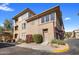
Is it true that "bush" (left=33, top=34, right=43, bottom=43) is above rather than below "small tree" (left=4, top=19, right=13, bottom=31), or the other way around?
below

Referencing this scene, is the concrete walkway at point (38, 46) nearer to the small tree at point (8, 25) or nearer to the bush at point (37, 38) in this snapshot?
the bush at point (37, 38)

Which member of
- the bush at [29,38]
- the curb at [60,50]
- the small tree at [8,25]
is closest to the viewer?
the curb at [60,50]

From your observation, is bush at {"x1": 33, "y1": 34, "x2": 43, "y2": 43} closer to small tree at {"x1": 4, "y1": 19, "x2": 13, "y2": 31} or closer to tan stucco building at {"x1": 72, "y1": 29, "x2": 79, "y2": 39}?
small tree at {"x1": 4, "y1": 19, "x2": 13, "y2": 31}

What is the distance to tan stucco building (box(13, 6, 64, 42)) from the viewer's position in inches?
295

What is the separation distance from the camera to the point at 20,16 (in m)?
7.66

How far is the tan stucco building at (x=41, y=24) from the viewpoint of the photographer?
295 inches

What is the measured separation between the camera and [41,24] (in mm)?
7664

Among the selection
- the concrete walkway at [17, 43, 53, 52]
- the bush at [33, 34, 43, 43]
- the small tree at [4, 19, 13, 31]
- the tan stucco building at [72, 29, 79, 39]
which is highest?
the small tree at [4, 19, 13, 31]

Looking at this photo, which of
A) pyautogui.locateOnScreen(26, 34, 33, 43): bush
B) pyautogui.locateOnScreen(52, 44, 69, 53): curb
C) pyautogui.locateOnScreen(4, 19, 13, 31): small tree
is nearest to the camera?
pyautogui.locateOnScreen(52, 44, 69, 53): curb

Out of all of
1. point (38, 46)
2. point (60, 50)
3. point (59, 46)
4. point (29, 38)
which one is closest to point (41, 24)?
point (29, 38)

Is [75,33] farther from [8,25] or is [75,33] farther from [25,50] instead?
[8,25]

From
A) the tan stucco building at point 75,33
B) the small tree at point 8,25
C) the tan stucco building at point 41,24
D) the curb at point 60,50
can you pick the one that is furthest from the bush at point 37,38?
the tan stucco building at point 75,33

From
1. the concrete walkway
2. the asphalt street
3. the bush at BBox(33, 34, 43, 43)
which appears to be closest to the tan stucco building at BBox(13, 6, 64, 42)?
the bush at BBox(33, 34, 43, 43)
